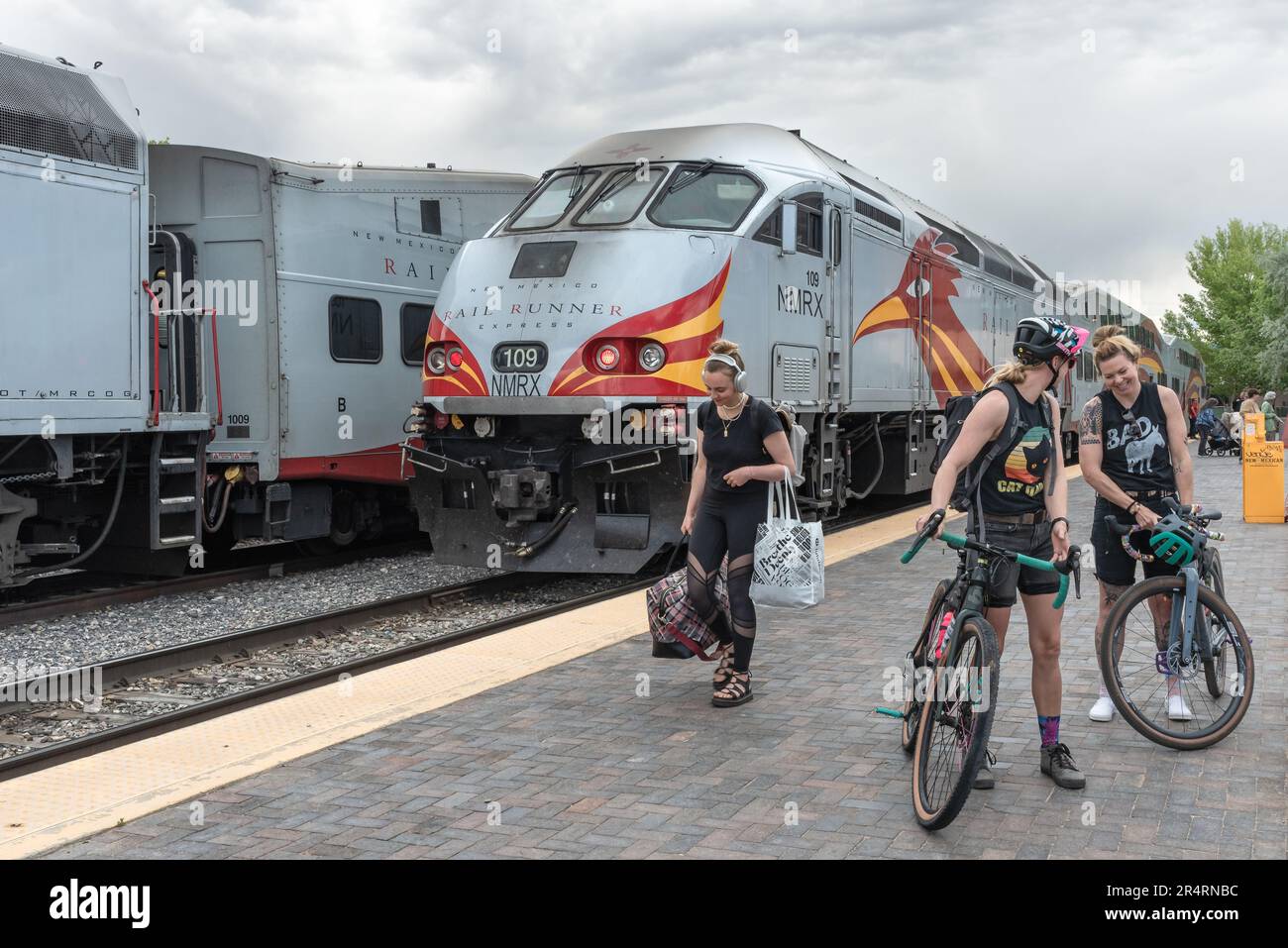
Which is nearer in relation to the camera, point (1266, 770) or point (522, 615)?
point (1266, 770)

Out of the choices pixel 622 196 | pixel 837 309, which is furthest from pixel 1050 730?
pixel 837 309

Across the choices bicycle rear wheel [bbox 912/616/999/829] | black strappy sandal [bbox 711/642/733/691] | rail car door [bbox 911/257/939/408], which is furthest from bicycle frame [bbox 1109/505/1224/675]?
rail car door [bbox 911/257/939/408]

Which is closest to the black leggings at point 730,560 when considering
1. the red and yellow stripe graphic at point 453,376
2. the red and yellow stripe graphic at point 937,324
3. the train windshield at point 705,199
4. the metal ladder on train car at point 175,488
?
the red and yellow stripe graphic at point 453,376

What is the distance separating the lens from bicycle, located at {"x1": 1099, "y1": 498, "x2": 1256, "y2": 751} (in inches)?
225

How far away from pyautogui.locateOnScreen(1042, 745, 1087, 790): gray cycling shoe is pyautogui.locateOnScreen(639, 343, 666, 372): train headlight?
5425mm

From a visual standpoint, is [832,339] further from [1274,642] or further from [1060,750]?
[1060,750]

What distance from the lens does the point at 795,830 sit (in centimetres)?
468

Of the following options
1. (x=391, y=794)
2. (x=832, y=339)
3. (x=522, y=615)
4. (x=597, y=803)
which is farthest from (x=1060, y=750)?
(x=832, y=339)

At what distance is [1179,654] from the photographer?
5.82m

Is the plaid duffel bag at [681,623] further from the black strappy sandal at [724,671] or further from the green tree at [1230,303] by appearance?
the green tree at [1230,303]

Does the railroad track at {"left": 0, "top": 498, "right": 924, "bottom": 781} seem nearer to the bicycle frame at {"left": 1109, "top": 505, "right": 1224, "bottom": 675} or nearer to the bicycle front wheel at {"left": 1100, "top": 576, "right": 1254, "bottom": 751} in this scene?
the bicycle front wheel at {"left": 1100, "top": 576, "right": 1254, "bottom": 751}

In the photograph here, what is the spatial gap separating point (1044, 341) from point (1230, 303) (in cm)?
6382

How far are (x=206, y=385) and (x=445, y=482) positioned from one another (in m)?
2.94

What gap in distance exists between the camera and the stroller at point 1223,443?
33812mm
